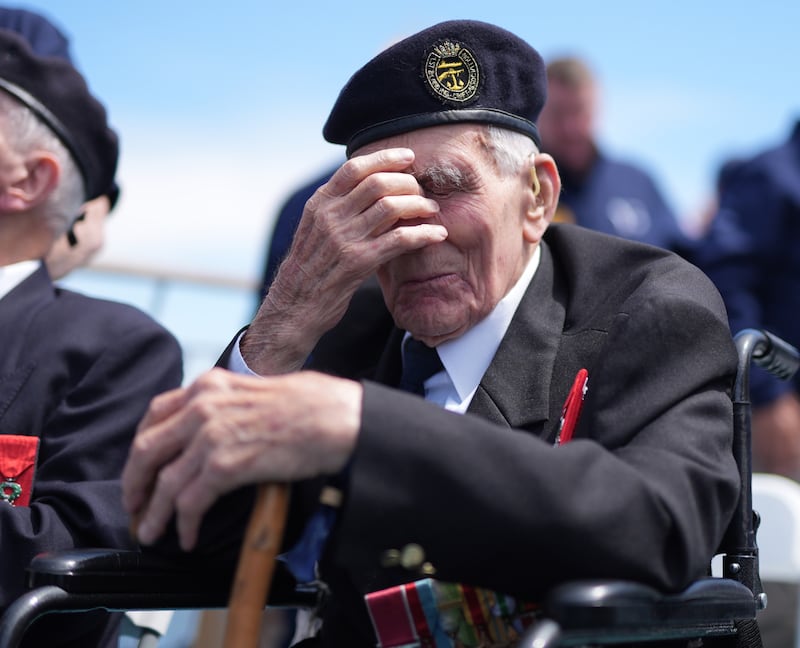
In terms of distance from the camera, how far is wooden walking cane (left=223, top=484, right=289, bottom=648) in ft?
5.79

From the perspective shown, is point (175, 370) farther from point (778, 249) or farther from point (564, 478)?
point (778, 249)

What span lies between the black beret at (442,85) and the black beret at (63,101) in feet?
3.23

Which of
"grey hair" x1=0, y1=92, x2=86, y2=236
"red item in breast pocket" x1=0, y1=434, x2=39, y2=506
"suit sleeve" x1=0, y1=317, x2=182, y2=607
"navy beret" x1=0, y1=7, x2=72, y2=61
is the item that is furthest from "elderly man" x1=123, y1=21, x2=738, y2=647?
"navy beret" x1=0, y1=7, x2=72, y2=61

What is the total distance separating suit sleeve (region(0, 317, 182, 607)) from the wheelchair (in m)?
0.43

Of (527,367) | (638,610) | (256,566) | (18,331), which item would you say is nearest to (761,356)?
(527,367)

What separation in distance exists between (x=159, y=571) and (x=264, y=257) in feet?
9.27

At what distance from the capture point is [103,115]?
327 centimetres

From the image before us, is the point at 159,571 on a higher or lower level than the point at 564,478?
lower

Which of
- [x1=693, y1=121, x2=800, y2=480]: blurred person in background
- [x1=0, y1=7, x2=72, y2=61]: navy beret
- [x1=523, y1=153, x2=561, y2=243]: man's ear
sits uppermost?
[x1=0, y1=7, x2=72, y2=61]: navy beret

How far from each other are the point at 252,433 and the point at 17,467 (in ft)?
3.92

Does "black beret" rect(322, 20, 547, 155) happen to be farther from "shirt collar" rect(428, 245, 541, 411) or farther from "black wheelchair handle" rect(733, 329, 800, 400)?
"black wheelchair handle" rect(733, 329, 800, 400)

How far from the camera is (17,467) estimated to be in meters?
2.69

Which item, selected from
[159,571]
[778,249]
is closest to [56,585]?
[159,571]

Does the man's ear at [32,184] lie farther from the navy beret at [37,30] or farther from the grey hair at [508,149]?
the grey hair at [508,149]
